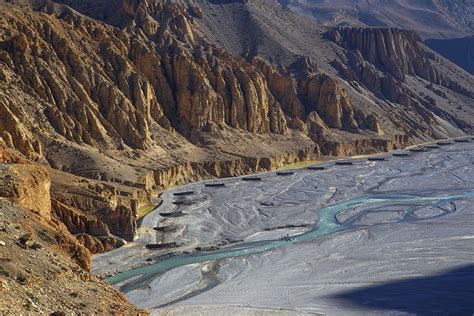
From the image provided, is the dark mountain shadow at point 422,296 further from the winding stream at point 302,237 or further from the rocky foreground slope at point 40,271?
the rocky foreground slope at point 40,271

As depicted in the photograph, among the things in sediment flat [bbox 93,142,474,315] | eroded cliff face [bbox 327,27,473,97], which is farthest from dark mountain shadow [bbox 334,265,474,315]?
eroded cliff face [bbox 327,27,473,97]

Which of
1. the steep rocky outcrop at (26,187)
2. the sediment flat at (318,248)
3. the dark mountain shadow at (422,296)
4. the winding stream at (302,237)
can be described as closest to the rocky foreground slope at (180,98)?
the winding stream at (302,237)

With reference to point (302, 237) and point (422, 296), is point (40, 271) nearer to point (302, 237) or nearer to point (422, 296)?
point (422, 296)

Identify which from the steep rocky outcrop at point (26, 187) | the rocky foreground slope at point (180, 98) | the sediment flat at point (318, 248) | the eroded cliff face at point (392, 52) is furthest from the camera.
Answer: the eroded cliff face at point (392, 52)

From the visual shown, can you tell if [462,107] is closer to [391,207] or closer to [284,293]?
[391,207]

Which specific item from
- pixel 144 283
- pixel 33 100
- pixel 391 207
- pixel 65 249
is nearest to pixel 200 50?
pixel 33 100

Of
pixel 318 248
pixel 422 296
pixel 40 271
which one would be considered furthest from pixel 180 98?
pixel 40 271
